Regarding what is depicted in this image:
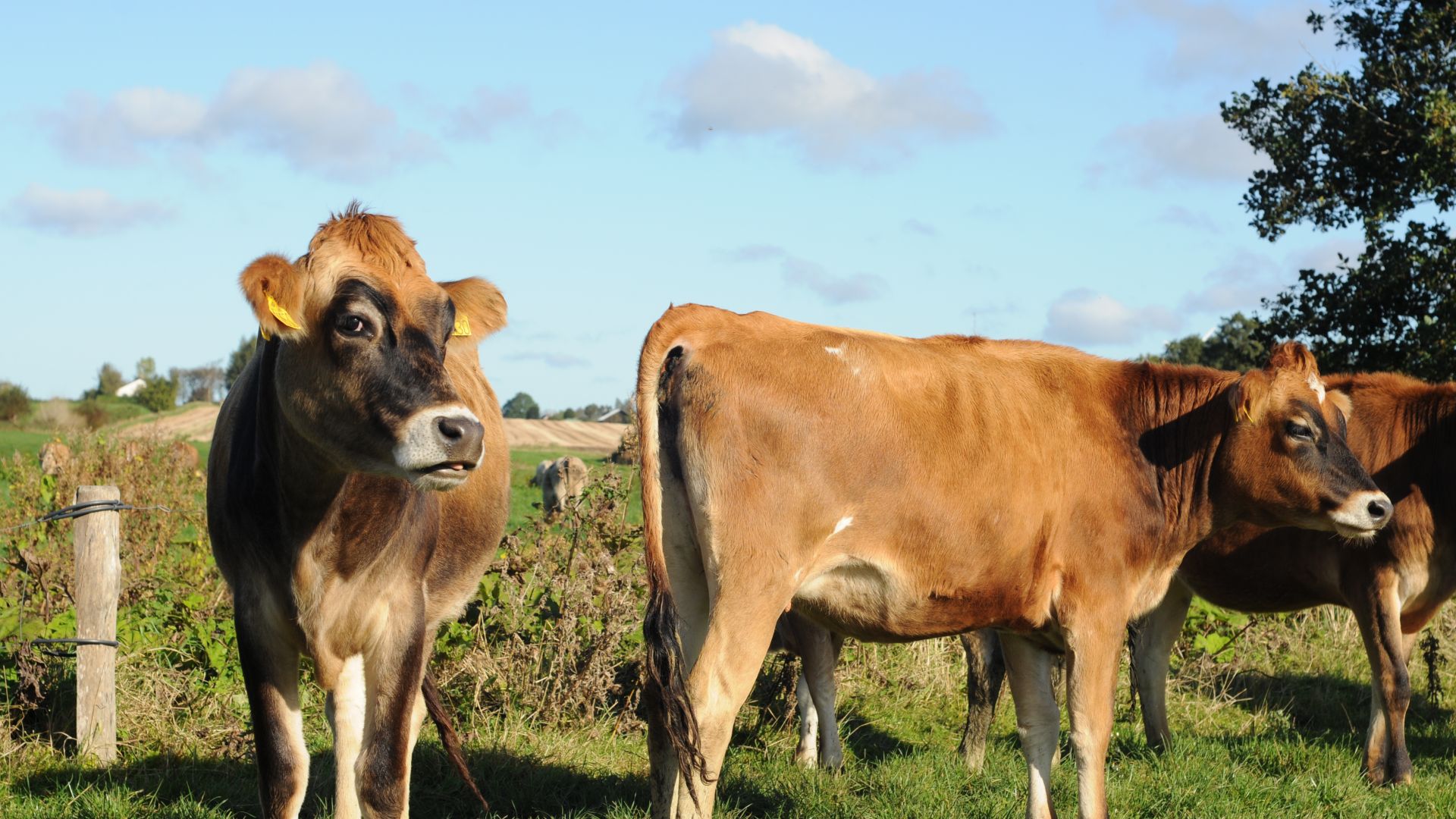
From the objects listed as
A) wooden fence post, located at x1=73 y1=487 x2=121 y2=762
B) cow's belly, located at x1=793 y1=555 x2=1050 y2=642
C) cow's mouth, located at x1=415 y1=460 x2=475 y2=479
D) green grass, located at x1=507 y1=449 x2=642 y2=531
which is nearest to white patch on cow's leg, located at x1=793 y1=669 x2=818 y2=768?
green grass, located at x1=507 y1=449 x2=642 y2=531

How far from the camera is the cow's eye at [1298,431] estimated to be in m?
6.18

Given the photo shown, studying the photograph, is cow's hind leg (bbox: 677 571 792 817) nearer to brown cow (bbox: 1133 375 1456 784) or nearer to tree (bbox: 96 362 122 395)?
brown cow (bbox: 1133 375 1456 784)

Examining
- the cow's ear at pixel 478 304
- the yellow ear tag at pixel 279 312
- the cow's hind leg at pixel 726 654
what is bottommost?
the cow's hind leg at pixel 726 654

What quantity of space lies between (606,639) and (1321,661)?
6.41 meters

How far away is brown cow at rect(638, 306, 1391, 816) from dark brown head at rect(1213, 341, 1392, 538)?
125mm

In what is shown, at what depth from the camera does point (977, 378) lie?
5.39 meters

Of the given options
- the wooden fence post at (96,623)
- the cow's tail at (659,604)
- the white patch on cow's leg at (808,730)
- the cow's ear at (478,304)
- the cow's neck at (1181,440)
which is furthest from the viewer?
the white patch on cow's leg at (808,730)

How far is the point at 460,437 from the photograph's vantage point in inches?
167

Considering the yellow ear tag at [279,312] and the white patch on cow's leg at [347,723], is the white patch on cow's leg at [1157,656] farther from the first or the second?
the yellow ear tag at [279,312]

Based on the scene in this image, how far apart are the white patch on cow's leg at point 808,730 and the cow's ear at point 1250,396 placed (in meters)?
2.92

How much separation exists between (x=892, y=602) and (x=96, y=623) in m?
4.71

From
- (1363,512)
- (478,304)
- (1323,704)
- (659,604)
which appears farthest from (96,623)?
(1323,704)

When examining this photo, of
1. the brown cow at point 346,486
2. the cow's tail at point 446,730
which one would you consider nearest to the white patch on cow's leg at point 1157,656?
the cow's tail at point 446,730

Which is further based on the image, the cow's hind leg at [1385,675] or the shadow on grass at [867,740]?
the shadow on grass at [867,740]
